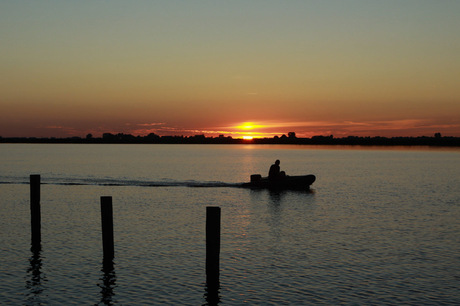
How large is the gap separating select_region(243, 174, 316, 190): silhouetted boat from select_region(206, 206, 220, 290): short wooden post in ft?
102

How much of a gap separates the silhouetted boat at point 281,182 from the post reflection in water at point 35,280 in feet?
94.3

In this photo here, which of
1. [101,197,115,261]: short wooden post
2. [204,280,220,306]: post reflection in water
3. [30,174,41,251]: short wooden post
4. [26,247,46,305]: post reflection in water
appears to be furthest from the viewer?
[30,174,41,251]: short wooden post

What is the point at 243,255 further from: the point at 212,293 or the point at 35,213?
the point at 35,213

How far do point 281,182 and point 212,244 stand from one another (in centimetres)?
3153

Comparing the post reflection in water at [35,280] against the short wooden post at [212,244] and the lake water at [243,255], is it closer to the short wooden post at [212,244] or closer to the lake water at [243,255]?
the lake water at [243,255]

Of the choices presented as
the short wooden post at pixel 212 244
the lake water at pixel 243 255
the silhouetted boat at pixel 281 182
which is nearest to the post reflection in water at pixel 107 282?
the lake water at pixel 243 255

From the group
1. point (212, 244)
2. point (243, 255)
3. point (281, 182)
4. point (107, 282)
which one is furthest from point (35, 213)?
point (281, 182)

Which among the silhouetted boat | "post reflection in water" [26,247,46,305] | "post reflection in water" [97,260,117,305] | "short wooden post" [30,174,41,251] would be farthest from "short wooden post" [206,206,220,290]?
the silhouetted boat

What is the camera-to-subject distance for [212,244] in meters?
16.5

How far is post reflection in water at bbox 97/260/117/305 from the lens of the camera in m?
15.4

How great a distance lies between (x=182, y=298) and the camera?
15.5 metres

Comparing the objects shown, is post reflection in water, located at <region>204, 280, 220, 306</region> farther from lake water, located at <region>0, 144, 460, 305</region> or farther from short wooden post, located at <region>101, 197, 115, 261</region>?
short wooden post, located at <region>101, 197, 115, 261</region>

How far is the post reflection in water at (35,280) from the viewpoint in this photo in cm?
1541

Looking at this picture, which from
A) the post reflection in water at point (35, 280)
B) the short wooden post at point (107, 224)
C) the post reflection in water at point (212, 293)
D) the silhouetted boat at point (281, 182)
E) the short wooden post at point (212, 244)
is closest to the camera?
the post reflection in water at point (212, 293)
